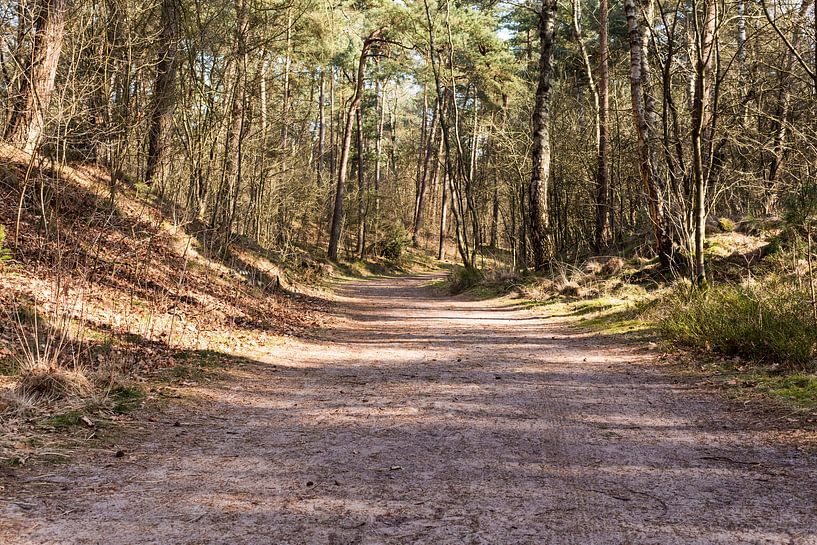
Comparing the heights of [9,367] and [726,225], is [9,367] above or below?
below

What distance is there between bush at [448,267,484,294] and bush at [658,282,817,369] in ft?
37.1

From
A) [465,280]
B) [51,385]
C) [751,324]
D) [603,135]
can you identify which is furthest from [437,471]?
[465,280]

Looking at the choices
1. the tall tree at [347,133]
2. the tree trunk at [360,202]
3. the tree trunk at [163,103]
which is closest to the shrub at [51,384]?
the tree trunk at [163,103]

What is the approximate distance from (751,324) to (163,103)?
1083 centimetres

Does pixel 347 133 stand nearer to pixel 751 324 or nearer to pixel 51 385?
pixel 751 324

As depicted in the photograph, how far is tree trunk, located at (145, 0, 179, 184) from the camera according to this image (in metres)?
9.96

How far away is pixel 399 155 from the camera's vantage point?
166ft

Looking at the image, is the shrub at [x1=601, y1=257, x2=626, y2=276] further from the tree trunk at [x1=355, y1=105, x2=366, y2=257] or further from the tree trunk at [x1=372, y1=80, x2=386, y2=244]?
the tree trunk at [x1=372, y1=80, x2=386, y2=244]

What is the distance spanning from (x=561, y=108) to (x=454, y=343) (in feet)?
45.5

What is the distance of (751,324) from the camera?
6.00 meters

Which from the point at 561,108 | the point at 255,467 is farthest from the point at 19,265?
the point at 561,108

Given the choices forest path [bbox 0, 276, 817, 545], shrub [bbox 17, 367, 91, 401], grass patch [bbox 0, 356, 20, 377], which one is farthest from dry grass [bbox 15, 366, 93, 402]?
forest path [bbox 0, 276, 817, 545]

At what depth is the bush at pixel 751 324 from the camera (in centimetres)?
547

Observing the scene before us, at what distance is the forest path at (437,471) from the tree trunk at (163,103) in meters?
6.58
